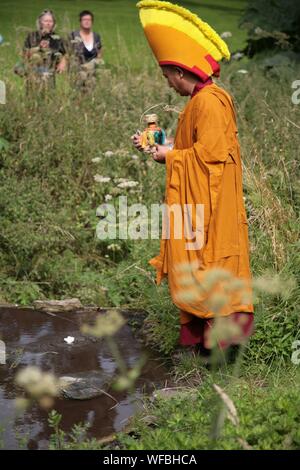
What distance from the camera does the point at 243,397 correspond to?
163 inches

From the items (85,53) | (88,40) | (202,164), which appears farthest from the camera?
(88,40)

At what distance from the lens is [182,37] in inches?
185

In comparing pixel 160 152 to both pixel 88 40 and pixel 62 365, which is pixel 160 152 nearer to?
pixel 62 365

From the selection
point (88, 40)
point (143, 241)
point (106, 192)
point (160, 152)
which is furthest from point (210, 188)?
point (88, 40)

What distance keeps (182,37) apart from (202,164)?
25.6 inches

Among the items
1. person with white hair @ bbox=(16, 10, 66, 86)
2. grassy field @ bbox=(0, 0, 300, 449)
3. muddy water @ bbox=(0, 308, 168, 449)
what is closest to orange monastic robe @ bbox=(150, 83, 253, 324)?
grassy field @ bbox=(0, 0, 300, 449)

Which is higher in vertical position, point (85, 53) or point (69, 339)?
point (85, 53)

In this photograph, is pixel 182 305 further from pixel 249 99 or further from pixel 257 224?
pixel 249 99

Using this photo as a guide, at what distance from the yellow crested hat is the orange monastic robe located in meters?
0.15

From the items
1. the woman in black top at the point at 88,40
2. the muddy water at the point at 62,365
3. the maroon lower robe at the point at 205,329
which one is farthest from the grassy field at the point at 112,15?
the maroon lower robe at the point at 205,329

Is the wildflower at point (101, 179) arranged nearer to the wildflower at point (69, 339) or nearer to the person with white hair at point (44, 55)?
the person with white hair at point (44, 55)

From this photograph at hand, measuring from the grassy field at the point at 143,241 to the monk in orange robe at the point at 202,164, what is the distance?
31cm

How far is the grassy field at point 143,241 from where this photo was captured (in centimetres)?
398

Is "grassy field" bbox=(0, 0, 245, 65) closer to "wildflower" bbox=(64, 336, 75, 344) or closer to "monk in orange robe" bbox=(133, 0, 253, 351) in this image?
"wildflower" bbox=(64, 336, 75, 344)
